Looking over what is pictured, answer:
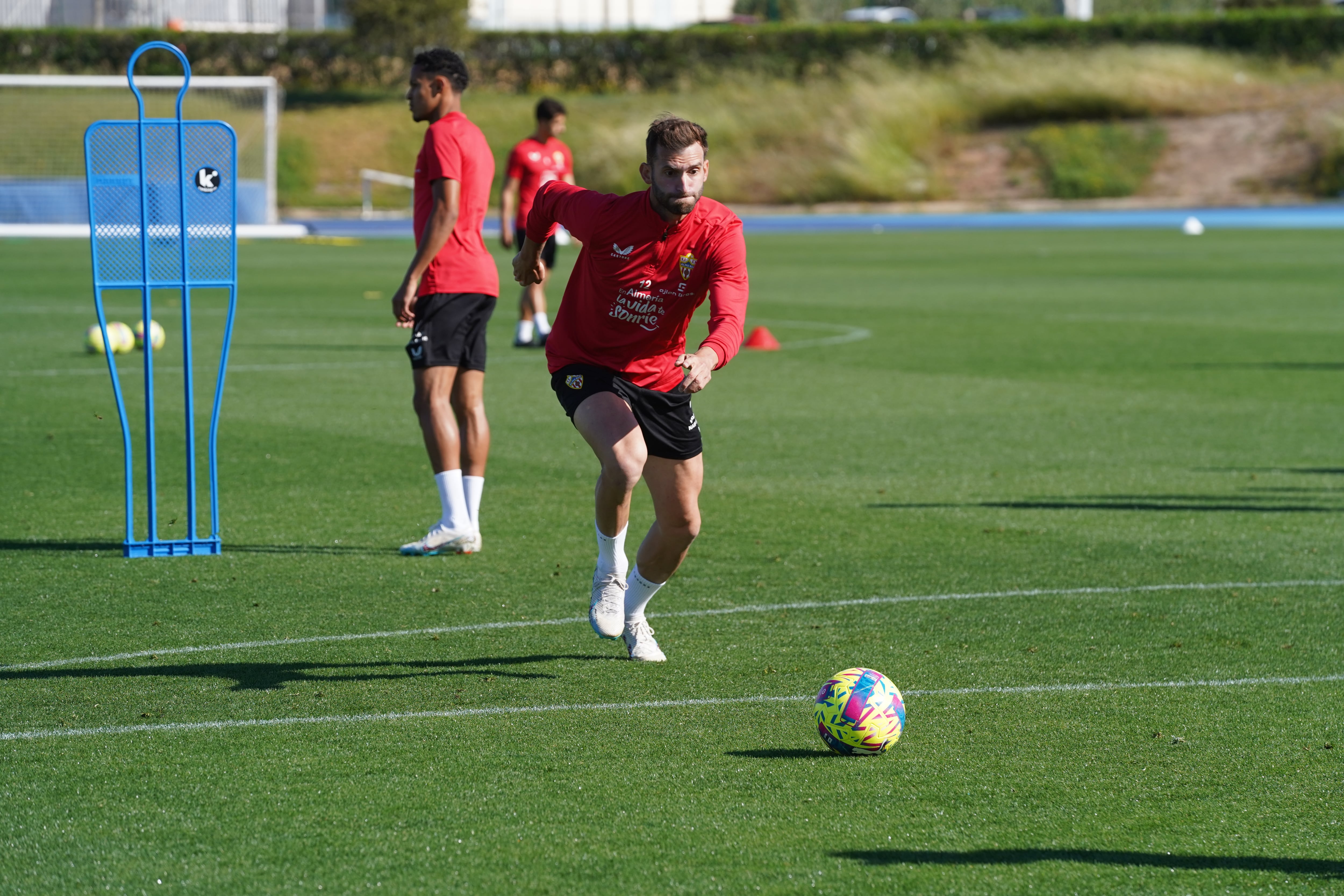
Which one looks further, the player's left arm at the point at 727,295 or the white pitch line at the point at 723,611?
the white pitch line at the point at 723,611

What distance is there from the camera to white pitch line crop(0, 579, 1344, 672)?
21.0 feet

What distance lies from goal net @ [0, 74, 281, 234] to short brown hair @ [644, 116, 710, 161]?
27.4 metres

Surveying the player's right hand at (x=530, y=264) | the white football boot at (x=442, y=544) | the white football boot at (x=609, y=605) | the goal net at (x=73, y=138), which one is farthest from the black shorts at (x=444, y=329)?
the goal net at (x=73, y=138)

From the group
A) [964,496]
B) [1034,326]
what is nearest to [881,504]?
[964,496]

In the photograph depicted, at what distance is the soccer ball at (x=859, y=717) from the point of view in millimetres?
5234

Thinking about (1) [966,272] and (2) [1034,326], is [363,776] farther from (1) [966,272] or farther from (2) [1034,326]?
(1) [966,272]

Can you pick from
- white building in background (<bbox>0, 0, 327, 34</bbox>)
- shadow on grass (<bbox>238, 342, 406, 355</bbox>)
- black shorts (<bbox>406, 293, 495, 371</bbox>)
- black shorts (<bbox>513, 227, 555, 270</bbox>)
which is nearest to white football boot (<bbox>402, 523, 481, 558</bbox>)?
black shorts (<bbox>406, 293, 495, 371</bbox>)

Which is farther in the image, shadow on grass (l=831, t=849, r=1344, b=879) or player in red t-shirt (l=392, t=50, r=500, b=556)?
player in red t-shirt (l=392, t=50, r=500, b=556)

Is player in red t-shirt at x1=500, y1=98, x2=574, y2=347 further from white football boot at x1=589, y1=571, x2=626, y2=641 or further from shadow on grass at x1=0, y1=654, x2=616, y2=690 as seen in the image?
shadow on grass at x1=0, y1=654, x2=616, y2=690

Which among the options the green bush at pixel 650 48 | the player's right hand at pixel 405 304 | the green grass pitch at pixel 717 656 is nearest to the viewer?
the green grass pitch at pixel 717 656

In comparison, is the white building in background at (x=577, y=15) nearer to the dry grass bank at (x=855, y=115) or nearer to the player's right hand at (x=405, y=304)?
the dry grass bank at (x=855, y=115)

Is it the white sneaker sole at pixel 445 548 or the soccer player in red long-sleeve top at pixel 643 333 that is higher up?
the soccer player in red long-sleeve top at pixel 643 333

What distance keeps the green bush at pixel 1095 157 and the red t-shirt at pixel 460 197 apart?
4400 cm

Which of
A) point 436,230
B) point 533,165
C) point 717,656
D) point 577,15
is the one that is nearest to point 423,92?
point 436,230
